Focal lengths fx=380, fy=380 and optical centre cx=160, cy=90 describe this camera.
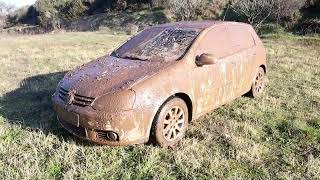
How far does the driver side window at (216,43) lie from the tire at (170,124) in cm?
90

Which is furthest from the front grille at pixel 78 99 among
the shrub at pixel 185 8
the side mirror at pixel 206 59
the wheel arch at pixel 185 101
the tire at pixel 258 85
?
the shrub at pixel 185 8

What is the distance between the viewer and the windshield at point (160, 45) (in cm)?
551

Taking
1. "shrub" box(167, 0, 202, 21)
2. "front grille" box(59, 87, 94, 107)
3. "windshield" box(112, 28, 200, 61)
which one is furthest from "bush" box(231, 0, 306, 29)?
"front grille" box(59, 87, 94, 107)

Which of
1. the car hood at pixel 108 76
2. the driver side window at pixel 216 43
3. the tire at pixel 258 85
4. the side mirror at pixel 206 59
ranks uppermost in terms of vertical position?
the driver side window at pixel 216 43

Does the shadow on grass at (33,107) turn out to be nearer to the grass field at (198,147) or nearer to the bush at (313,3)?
the grass field at (198,147)

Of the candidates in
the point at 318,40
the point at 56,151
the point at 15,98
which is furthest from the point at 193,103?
the point at 318,40

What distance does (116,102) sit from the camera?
15.0ft

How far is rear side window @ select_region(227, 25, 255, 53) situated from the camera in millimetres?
6434

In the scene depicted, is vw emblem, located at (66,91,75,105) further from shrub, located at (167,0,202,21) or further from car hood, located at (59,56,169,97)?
shrub, located at (167,0,202,21)

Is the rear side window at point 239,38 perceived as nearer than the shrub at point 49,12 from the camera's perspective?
Yes

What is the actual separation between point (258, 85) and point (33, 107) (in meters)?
4.35

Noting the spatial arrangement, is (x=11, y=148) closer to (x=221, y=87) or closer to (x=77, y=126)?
(x=77, y=126)

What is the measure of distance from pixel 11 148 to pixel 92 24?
3520 cm

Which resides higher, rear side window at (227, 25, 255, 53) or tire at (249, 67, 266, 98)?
rear side window at (227, 25, 255, 53)
